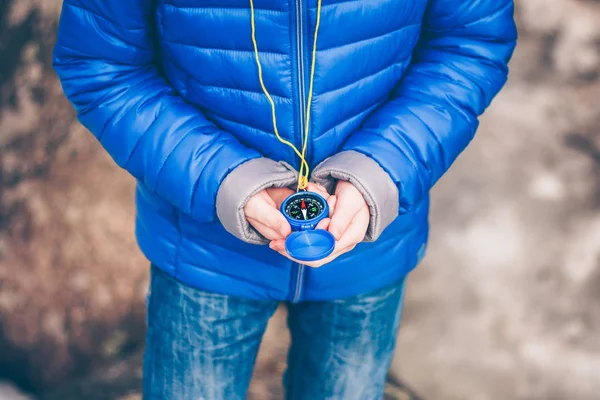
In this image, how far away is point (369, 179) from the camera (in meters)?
1.35

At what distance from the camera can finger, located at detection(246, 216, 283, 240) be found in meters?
Result: 1.32

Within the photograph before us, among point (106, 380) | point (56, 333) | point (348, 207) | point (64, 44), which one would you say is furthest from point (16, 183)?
point (348, 207)

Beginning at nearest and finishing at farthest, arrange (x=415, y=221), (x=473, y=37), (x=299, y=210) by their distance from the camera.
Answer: (x=299, y=210), (x=473, y=37), (x=415, y=221)

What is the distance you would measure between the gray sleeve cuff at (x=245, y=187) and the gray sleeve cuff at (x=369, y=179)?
0.28 feet

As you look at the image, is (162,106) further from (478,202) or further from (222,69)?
(478,202)

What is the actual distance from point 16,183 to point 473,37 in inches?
88.5

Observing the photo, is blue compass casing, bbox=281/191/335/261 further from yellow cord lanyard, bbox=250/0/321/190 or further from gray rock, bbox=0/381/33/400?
gray rock, bbox=0/381/33/400

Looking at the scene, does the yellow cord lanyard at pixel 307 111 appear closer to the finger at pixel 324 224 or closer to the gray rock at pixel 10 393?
the finger at pixel 324 224

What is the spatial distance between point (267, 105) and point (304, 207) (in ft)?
0.81

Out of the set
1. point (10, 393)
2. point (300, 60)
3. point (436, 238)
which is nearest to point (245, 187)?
point (300, 60)

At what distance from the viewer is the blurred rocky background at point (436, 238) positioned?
2.78m

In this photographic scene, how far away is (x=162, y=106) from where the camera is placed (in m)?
1.42

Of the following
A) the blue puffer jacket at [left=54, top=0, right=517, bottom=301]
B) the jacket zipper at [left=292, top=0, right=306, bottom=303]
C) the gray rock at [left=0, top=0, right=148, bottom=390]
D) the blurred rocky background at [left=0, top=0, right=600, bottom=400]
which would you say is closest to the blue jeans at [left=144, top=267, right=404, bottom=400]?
the blue puffer jacket at [left=54, top=0, right=517, bottom=301]

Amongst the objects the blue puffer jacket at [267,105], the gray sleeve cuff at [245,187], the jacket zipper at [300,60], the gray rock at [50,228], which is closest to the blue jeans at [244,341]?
the blue puffer jacket at [267,105]
